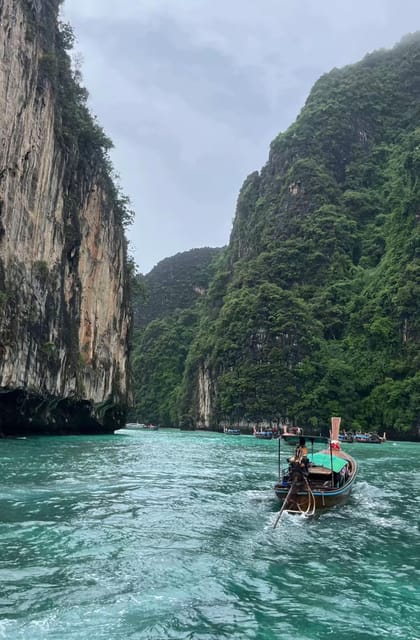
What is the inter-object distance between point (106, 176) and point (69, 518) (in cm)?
3768

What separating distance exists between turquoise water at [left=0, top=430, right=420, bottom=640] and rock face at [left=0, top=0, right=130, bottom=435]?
53.2 feet

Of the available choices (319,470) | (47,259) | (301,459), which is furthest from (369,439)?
(301,459)

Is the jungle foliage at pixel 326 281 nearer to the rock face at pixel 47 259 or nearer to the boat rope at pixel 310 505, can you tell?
the rock face at pixel 47 259

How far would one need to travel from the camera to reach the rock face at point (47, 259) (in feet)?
92.6

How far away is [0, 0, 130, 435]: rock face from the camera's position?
92.6 feet

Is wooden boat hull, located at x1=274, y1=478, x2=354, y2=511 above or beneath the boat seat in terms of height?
beneath

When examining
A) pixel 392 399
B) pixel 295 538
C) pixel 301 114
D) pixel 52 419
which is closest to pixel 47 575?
pixel 295 538

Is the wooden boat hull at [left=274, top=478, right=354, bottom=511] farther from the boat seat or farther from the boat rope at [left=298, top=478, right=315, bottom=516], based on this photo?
the boat seat

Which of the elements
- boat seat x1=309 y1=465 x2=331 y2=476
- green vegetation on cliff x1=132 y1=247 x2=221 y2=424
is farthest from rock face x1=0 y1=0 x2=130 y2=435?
green vegetation on cliff x1=132 y1=247 x2=221 y2=424

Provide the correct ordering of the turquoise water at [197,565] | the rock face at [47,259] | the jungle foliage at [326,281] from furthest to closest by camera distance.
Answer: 1. the jungle foliage at [326,281]
2. the rock face at [47,259]
3. the turquoise water at [197,565]

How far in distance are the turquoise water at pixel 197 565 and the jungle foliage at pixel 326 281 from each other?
4848cm

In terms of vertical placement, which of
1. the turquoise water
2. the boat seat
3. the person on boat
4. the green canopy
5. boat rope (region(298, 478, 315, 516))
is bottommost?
the turquoise water

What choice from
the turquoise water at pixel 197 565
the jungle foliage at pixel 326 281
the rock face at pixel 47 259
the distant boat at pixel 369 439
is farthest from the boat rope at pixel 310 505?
the jungle foliage at pixel 326 281

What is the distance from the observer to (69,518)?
34.4ft
